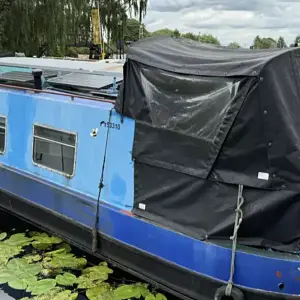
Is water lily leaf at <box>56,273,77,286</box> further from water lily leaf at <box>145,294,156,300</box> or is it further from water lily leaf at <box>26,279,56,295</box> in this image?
water lily leaf at <box>145,294,156,300</box>

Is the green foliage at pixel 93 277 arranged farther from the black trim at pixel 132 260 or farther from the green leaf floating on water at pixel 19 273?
the green leaf floating on water at pixel 19 273

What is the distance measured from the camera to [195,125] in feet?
13.4

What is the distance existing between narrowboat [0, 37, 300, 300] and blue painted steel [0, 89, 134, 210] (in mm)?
16

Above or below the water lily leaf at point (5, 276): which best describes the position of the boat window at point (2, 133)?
above

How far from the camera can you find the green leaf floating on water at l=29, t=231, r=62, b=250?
6.12m

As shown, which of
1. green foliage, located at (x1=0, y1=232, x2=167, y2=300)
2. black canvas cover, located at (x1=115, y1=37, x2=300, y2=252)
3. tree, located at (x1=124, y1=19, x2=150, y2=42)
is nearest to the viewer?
black canvas cover, located at (x1=115, y1=37, x2=300, y2=252)

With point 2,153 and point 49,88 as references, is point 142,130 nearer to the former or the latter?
point 49,88

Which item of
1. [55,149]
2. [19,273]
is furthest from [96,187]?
[19,273]

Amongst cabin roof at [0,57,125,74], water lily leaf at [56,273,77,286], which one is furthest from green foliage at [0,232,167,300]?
cabin roof at [0,57,125,74]

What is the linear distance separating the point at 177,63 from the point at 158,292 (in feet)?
8.00

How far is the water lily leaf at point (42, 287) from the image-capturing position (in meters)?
5.06

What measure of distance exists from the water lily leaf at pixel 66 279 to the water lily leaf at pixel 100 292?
0.28 m

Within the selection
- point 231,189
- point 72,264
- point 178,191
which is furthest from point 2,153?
point 231,189

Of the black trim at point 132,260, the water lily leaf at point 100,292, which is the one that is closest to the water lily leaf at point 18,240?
the black trim at point 132,260
